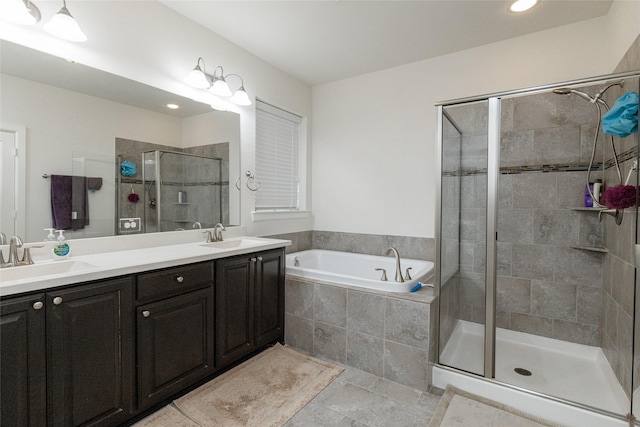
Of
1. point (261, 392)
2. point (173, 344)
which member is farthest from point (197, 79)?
point (261, 392)

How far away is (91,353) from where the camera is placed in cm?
143

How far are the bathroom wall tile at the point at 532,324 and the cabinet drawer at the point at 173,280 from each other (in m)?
2.68

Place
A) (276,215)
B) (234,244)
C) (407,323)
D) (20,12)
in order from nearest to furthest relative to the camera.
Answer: (20,12), (407,323), (234,244), (276,215)

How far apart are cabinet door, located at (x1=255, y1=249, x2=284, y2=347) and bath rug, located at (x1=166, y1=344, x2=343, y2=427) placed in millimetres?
180

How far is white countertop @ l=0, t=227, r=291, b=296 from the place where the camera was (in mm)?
1288

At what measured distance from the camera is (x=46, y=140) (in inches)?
66.2

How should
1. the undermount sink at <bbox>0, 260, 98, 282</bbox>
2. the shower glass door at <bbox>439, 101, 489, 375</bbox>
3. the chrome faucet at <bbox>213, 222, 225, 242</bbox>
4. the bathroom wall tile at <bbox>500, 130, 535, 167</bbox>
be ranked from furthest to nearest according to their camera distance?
the bathroom wall tile at <bbox>500, 130, 535, 167</bbox> → the chrome faucet at <bbox>213, 222, 225, 242</bbox> → the shower glass door at <bbox>439, 101, 489, 375</bbox> → the undermount sink at <bbox>0, 260, 98, 282</bbox>

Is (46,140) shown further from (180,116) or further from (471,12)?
(471,12)

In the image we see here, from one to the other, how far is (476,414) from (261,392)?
134 cm

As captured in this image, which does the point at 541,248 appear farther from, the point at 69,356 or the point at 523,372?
the point at 69,356

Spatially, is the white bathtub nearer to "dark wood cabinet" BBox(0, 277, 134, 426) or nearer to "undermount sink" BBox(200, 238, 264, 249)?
"undermount sink" BBox(200, 238, 264, 249)

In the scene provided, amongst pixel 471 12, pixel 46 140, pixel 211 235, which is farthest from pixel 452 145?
pixel 46 140

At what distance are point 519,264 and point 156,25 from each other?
141 inches

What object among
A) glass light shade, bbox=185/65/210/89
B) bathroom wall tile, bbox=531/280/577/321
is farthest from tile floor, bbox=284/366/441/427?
glass light shade, bbox=185/65/210/89
